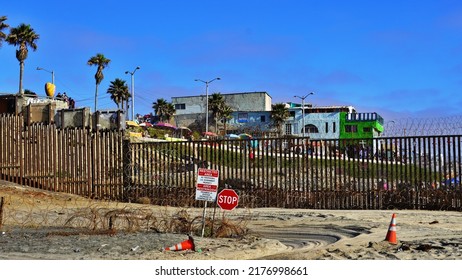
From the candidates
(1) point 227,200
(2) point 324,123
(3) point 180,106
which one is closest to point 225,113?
(3) point 180,106

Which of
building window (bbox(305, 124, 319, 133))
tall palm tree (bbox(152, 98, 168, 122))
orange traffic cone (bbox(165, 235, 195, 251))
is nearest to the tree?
tall palm tree (bbox(152, 98, 168, 122))

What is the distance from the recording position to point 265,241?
35.5ft

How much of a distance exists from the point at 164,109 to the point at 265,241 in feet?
259

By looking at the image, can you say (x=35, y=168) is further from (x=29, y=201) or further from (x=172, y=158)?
(x=172, y=158)

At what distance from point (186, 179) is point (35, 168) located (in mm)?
5969

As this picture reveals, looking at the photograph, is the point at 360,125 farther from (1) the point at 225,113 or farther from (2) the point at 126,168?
(2) the point at 126,168

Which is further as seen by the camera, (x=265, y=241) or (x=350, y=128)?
(x=350, y=128)

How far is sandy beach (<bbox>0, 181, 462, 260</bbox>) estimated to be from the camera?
30.3ft

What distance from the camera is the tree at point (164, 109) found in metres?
88.5

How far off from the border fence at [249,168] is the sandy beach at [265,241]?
255 cm

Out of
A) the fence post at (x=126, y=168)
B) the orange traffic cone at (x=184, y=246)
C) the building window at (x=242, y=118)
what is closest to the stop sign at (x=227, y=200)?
the orange traffic cone at (x=184, y=246)

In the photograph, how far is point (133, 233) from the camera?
11102 millimetres

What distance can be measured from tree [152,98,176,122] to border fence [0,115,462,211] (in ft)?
218
